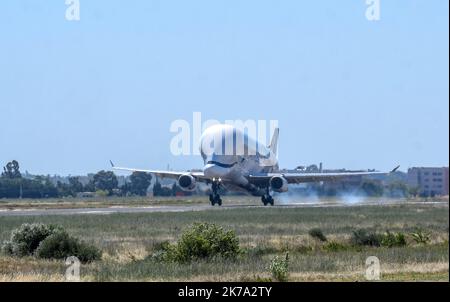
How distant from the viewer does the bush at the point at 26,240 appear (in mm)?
35062

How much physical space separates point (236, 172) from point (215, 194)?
18.1 feet

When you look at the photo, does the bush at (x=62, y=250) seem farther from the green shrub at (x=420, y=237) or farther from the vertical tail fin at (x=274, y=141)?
the vertical tail fin at (x=274, y=141)

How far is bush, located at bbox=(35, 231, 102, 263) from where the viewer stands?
33781 millimetres

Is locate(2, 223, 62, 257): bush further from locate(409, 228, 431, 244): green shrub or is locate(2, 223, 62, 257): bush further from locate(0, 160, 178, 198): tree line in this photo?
locate(409, 228, 431, 244): green shrub

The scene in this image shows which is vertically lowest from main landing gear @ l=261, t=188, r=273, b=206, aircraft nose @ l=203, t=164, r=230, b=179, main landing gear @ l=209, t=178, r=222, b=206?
main landing gear @ l=261, t=188, r=273, b=206

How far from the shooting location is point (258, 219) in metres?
61.6

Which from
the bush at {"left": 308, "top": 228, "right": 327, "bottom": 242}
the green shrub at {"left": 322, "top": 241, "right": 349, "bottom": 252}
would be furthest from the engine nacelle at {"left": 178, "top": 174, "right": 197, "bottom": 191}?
the green shrub at {"left": 322, "top": 241, "right": 349, "bottom": 252}

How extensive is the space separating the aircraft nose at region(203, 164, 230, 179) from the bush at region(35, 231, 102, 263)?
5613 centimetres

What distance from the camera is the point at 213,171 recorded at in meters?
90.7

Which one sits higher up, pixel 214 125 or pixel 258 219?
pixel 214 125

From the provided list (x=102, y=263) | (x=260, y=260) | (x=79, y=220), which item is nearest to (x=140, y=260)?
(x=102, y=263)

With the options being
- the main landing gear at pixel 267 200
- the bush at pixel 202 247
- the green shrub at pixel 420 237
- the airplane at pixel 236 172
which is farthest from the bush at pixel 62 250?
the main landing gear at pixel 267 200

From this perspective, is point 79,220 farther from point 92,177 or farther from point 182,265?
point 92,177
